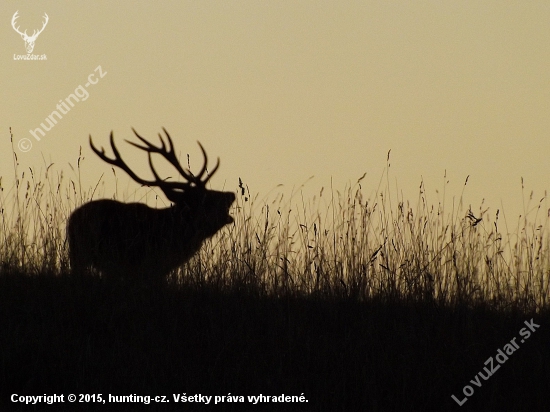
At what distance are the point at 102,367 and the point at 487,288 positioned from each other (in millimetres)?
3124

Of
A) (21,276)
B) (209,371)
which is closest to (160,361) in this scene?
(209,371)

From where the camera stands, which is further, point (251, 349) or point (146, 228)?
point (146, 228)

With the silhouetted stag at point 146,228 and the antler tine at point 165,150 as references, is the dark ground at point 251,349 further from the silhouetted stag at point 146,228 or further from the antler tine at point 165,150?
the antler tine at point 165,150

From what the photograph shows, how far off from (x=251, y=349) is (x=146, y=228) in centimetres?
281

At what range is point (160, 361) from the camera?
15.1ft

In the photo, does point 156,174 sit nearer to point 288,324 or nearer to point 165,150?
point 165,150

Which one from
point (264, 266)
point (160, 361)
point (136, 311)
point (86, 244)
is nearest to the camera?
point (160, 361)

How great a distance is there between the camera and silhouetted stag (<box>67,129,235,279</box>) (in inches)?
251

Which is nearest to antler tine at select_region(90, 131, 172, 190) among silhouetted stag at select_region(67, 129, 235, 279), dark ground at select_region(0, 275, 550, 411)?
silhouetted stag at select_region(67, 129, 235, 279)

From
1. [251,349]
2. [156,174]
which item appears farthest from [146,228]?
[251,349]

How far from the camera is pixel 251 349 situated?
4.80 metres

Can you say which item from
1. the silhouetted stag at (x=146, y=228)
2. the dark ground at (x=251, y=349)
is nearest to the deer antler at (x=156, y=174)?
the silhouetted stag at (x=146, y=228)

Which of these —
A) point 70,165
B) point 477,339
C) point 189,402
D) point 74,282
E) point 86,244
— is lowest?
point 189,402

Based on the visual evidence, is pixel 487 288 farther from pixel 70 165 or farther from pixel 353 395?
pixel 70 165
